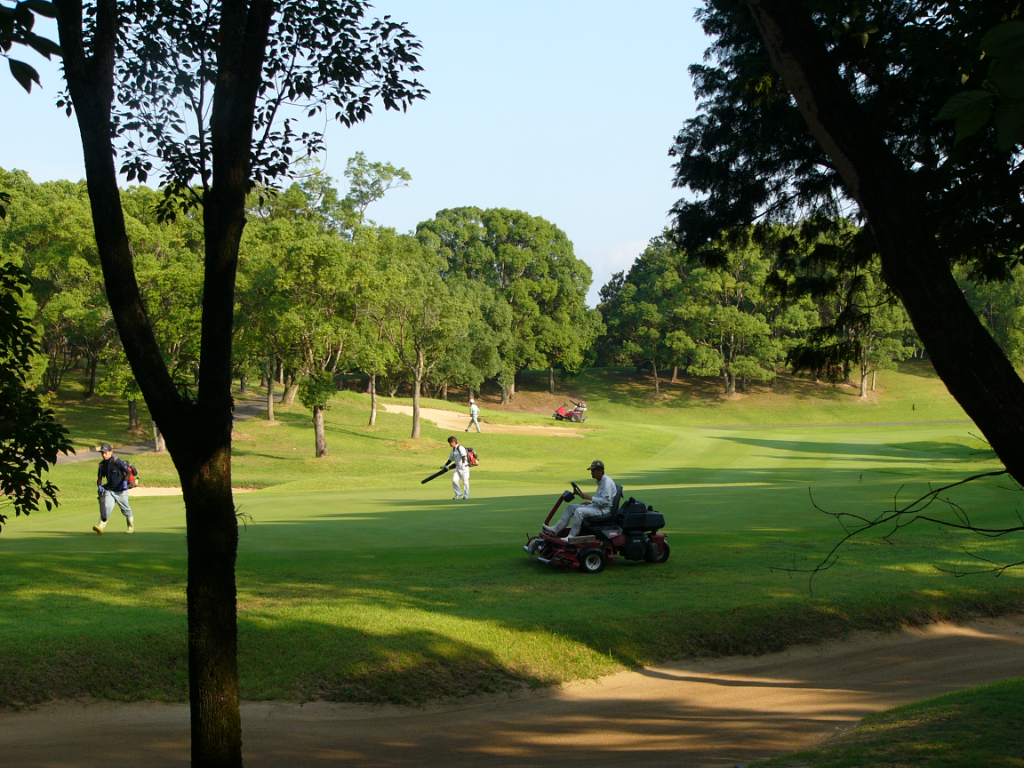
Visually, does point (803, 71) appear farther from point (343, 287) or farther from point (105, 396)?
point (105, 396)

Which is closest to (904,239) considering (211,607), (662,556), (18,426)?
(211,607)

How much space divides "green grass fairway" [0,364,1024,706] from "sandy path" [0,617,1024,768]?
320 millimetres

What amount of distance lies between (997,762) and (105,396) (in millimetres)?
60180

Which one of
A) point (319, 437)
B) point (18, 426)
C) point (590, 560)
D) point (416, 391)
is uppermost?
point (18, 426)

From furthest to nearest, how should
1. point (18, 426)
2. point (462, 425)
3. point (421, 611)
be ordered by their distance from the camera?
point (462, 425), point (421, 611), point (18, 426)

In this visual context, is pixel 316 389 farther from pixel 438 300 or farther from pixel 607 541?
pixel 607 541

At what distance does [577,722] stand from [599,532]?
18.4 ft

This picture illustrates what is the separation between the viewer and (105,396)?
57.3m

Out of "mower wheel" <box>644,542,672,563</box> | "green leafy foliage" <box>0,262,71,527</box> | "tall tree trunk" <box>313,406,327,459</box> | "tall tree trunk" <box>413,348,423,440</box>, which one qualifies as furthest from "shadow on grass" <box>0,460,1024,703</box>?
"tall tree trunk" <box>413,348,423,440</box>

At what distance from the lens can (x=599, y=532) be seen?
44.4 ft

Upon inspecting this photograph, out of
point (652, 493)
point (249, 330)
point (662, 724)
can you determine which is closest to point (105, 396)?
point (249, 330)

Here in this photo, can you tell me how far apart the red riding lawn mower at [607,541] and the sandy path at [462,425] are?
1480 inches

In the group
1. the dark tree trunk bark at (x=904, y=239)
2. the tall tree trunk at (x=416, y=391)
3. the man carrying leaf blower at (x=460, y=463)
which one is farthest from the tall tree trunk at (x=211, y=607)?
the tall tree trunk at (x=416, y=391)

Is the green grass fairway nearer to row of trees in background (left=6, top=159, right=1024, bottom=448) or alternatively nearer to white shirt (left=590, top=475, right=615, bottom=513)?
white shirt (left=590, top=475, right=615, bottom=513)
